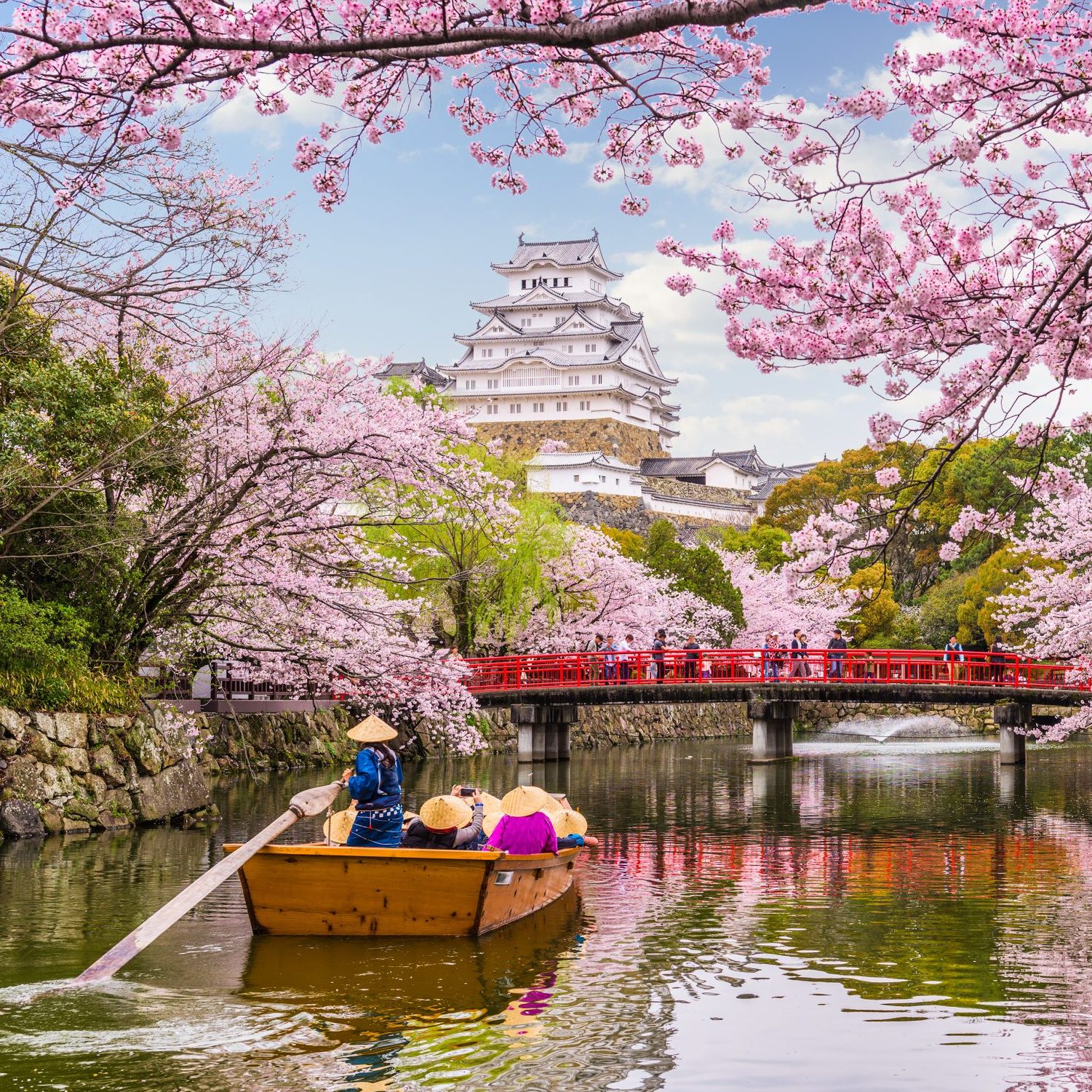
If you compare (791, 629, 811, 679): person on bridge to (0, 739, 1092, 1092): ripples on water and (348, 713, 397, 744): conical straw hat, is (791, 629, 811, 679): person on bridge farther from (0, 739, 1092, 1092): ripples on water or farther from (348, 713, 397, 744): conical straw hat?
(348, 713, 397, 744): conical straw hat

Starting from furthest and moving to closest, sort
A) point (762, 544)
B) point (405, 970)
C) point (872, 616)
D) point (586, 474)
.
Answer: point (586, 474)
point (762, 544)
point (872, 616)
point (405, 970)

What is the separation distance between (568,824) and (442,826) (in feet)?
6.82

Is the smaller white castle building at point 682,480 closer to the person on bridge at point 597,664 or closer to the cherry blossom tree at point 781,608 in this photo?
the cherry blossom tree at point 781,608

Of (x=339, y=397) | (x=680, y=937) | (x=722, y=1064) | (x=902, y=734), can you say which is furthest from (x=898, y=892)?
(x=902, y=734)

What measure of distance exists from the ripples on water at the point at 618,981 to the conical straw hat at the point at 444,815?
1022 mm

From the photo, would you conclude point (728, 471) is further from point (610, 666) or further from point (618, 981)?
point (618, 981)

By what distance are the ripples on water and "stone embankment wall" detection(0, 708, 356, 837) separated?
50 cm

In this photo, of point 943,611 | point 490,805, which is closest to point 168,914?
point 490,805

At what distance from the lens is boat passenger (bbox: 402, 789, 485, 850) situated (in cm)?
1135

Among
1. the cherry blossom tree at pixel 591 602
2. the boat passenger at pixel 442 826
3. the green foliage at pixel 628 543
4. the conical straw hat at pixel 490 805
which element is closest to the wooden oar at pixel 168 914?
the boat passenger at pixel 442 826

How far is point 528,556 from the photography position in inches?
1315

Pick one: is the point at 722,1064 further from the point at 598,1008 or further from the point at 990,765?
the point at 990,765

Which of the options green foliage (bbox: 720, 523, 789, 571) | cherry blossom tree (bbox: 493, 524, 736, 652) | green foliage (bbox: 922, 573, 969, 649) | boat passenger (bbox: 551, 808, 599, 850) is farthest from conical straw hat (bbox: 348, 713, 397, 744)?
green foliage (bbox: 720, 523, 789, 571)

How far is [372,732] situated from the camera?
1098cm
